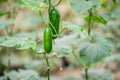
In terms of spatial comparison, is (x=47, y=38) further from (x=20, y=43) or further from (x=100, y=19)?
(x=100, y=19)

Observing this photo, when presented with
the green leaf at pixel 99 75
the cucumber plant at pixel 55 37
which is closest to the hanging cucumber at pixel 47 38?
the cucumber plant at pixel 55 37

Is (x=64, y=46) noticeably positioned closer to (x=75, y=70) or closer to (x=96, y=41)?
(x=96, y=41)

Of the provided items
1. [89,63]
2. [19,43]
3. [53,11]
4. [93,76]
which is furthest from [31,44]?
[93,76]

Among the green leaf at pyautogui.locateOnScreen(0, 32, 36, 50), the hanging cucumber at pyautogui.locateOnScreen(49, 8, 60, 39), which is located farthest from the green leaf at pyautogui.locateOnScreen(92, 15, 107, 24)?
the green leaf at pyautogui.locateOnScreen(0, 32, 36, 50)

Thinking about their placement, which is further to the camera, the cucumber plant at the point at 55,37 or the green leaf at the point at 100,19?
the green leaf at the point at 100,19

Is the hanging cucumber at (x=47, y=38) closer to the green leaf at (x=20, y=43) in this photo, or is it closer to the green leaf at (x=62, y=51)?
the green leaf at (x=20, y=43)

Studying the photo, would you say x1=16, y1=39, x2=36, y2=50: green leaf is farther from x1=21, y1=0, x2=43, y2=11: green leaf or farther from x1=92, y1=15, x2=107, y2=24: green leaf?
x1=92, y1=15, x2=107, y2=24: green leaf

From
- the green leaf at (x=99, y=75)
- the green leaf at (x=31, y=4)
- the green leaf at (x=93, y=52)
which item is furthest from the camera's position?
the green leaf at (x=99, y=75)
